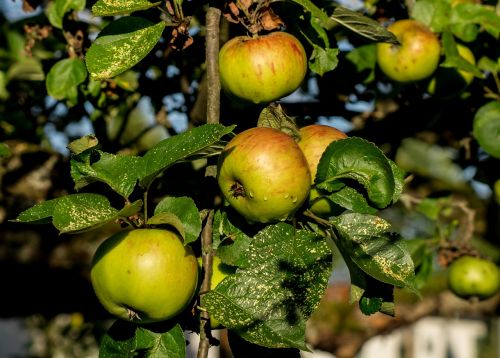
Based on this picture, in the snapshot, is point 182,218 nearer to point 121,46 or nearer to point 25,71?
point 121,46

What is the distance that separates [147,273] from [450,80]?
2.93 feet

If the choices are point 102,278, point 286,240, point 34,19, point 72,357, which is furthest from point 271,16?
point 72,357

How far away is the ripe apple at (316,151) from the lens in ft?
3.06

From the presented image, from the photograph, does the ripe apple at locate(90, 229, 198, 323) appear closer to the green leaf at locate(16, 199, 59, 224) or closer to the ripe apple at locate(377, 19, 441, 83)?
the green leaf at locate(16, 199, 59, 224)

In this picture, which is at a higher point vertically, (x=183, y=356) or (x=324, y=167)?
(x=324, y=167)

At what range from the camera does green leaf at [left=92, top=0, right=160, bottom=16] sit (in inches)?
34.8

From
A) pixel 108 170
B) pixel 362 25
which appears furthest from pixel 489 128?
pixel 108 170

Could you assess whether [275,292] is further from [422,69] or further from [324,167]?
[422,69]

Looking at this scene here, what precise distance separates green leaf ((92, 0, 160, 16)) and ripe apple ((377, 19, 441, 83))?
0.62m

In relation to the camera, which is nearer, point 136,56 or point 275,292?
point 275,292

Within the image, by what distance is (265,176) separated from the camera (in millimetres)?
844

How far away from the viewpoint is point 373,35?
3.80ft

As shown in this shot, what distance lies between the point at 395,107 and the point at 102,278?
1.25m

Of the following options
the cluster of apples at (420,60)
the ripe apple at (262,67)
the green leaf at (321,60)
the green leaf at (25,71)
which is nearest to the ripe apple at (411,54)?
the cluster of apples at (420,60)
